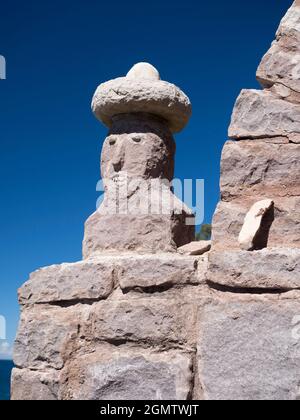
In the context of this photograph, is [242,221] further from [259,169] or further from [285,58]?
[285,58]

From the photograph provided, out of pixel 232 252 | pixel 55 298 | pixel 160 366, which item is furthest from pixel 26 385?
pixel 232 252

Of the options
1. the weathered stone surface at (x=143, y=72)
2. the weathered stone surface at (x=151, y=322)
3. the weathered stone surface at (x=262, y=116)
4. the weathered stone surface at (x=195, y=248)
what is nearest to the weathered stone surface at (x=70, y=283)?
the weathered stone surface at (x=151, y=322)

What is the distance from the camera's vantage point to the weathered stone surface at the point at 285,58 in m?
2.66

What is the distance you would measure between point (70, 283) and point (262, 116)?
1242 mm

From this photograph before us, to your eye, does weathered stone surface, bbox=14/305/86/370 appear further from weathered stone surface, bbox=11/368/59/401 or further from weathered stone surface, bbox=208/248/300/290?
weathered stone surface, bbox=208/248/300/290

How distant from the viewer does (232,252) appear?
2348mm

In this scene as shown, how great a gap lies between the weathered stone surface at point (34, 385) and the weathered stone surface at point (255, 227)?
108 centimetres

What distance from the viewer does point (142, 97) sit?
9.86 ft

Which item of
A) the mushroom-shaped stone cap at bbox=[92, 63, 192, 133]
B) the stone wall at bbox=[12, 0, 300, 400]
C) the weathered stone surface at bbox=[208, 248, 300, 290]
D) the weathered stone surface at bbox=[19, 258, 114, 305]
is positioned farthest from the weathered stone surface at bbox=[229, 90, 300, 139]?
the weathered stone surface at bbox=[19, 258, 114, 305]

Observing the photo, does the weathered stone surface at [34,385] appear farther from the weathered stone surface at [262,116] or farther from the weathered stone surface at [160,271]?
the weathered stone surface at [262,116]

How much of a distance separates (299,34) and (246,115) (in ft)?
1.60

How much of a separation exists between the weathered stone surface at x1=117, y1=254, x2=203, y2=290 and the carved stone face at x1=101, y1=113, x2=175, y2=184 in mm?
678

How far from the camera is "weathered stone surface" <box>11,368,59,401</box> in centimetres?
255

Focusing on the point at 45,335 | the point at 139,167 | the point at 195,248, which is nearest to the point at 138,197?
the point at 139,167
